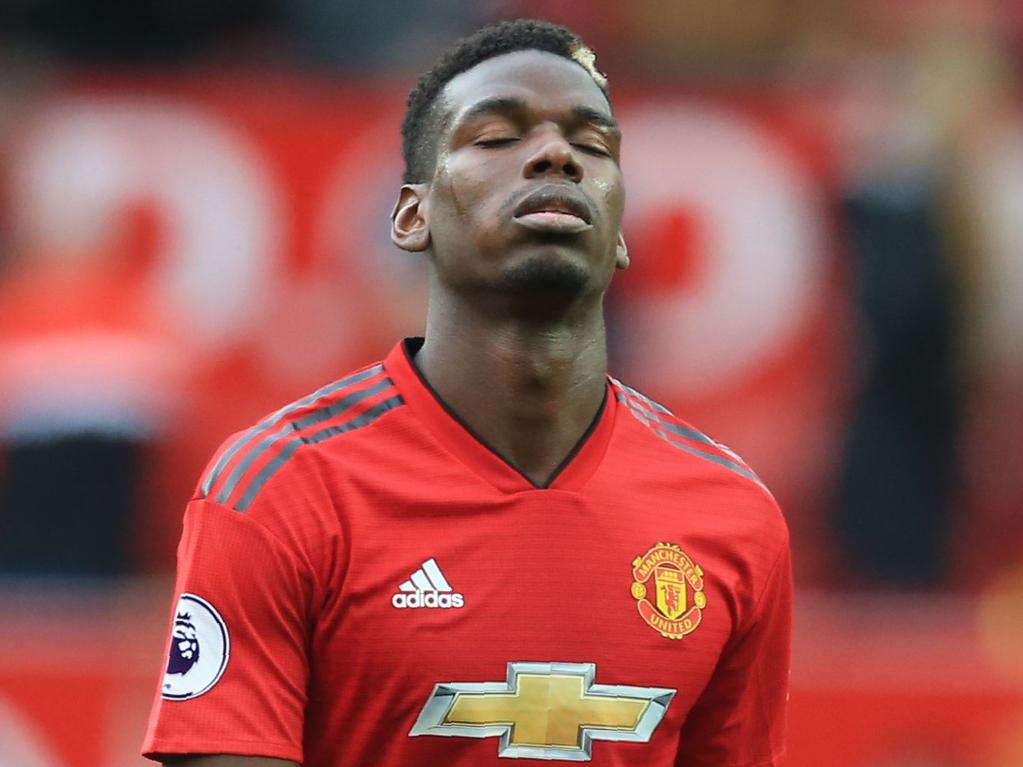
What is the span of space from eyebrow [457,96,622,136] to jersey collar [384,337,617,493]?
1.47 ft

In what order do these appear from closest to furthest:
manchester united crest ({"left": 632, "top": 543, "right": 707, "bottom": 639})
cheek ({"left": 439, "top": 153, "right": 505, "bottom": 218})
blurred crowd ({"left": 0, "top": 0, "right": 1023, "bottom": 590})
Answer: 1. manchester united crest ({"left": 632, "top": 543, "right": 707, "bottom": 639})
2. cheek ({"left": 439, "top": 153, "right": 505, "bottom": 218})
3. blurred crowd ({"left": 0, "top": 0, "right": 1023, "bottom": 590})

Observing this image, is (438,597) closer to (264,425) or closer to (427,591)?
(427,591)

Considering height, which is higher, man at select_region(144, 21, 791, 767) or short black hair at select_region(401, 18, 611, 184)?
short black hair at select_region(401, 18, 611, 184)

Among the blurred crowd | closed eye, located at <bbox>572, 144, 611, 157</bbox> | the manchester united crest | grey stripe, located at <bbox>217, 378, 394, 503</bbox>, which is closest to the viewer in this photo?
grey stripe, located at <bbox>217, 378, 394, 503</bbox>

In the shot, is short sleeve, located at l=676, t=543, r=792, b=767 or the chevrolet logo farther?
short sleeve, located at l=676, t=543, r=792, b=767

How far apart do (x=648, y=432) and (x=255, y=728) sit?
0.99 m

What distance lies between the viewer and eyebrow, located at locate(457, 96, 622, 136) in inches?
131

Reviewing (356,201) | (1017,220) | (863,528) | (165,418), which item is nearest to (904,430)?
(863,528)

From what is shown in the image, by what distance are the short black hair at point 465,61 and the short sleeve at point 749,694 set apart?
101 centimetres

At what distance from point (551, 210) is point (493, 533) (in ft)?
1.88

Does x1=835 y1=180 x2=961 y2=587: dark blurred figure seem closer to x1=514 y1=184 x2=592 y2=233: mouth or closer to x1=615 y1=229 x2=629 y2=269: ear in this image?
x1=615 y1=229 x2=629 y2=269: ear

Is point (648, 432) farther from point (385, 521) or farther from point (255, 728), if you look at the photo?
point (255, 728)

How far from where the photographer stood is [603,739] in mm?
3084

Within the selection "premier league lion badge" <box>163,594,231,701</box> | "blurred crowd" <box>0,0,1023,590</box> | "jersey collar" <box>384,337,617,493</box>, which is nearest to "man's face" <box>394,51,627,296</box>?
"jersey collar" <box>384,337,617,493</box>
